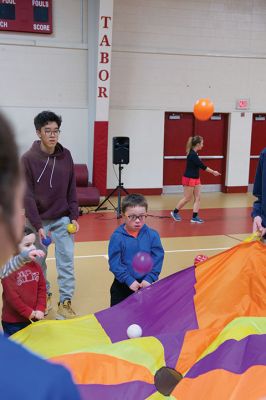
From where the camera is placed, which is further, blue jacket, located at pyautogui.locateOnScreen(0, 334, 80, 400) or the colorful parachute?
the colorful parachute

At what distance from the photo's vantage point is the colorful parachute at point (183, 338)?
6.44ft

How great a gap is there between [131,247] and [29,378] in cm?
251

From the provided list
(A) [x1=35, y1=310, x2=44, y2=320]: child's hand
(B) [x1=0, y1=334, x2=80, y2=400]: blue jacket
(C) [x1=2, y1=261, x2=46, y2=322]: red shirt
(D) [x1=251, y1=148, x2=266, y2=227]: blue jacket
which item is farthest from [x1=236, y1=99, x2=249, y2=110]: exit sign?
(B) [x1=0, y1=334, x2=80, y2=400]: blue jacket

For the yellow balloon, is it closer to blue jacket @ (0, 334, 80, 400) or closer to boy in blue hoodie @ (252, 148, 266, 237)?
boy in blue hoodie @ (252, 148, 266, 237)

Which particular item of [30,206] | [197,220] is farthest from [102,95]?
[30,206]

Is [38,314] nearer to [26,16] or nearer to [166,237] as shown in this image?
[166,237]

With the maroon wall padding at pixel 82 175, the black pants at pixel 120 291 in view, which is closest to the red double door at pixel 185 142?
the maroon wall padding at pixel 82 175

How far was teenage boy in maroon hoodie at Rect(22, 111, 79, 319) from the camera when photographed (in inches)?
126

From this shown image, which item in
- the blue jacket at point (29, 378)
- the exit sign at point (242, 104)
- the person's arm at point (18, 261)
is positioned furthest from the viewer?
the exit sign at point (242, 104)

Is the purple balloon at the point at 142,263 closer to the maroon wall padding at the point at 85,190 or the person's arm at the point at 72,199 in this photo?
the person's arm at the point at 72,199

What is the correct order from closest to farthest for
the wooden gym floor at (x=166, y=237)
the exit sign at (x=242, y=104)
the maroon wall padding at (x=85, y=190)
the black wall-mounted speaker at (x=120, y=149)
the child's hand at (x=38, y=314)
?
1. the child's hand at (x=38, y=314)
2. the wooden gym floor at (x=166, y=237)
3. the black wall-mounted speaker at (x=120, y=149)
4. the maroon wall padding at (x=85, y=190)
5. the exit sign at (x=242, y=104)

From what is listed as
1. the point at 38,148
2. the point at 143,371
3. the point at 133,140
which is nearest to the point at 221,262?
the point at 143,371

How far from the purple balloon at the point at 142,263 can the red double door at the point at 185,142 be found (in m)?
6.95

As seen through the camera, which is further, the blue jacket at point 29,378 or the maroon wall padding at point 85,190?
Result: the maroon wall padding at point 85,190
